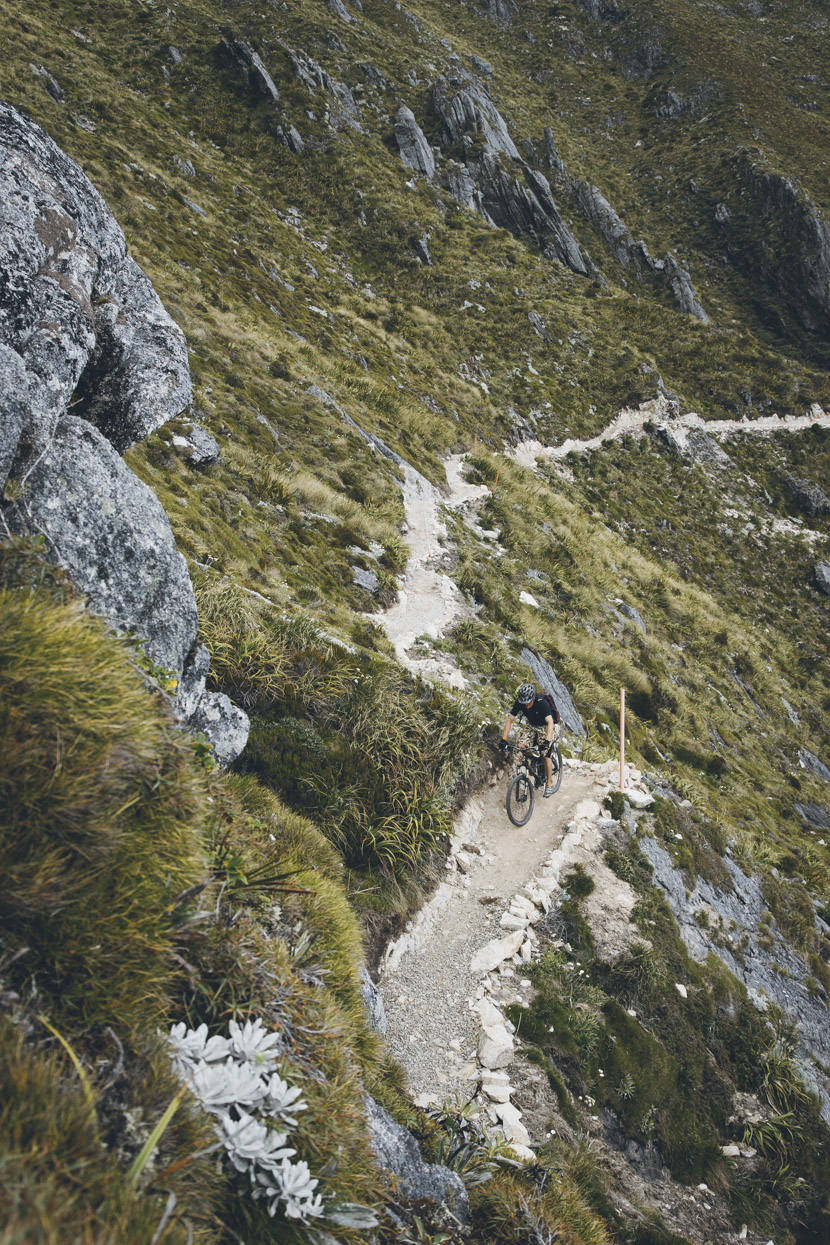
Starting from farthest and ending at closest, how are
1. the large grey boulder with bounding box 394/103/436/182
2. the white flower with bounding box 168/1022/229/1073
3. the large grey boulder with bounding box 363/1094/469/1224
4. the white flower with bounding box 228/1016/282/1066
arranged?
the large grey boulder with bounding box 394/103/436/182 → the large grey boulder with bounding box 363/1094/469/1224 → the white flower with bounding box 228/1016/282/1066 → the white flower with bounding box 168/1022/229/1073

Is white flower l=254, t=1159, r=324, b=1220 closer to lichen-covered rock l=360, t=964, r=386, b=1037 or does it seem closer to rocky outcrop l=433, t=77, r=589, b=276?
lichen-covered rock l=360, t=964, r=386, b=1037

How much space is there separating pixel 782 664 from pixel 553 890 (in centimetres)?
2868

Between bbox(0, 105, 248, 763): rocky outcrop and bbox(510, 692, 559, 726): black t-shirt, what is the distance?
5034 mm

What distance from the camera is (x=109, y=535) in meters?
4.82

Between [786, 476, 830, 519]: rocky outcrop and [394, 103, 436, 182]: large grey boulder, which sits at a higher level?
[394, 103, 436, 182]: large grey boulder

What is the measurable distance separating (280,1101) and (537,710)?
766 centimetres

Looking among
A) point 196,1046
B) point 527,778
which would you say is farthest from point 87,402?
point 527,778

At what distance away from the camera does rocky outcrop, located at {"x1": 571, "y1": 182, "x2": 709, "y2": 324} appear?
62.9 metres

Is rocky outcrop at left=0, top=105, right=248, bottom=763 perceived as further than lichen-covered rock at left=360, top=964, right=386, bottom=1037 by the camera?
No

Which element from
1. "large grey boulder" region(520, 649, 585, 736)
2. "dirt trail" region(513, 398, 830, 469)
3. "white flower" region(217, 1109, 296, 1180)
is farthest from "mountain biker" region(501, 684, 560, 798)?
"dirt trail" region(513, 398, 830, 469)

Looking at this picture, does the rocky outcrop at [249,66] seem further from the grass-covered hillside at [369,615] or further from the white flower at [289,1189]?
the white flower at [289,1189]

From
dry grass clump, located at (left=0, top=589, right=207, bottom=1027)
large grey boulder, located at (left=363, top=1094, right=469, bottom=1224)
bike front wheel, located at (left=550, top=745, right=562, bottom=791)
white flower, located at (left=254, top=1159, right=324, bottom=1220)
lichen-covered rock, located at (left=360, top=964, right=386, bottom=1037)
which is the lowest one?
bike front wheel, located at (left=550, top=745, right=562, bottom=791)

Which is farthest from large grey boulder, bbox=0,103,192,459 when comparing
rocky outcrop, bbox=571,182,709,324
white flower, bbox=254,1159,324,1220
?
rocky outcrop, bbox=571,182,709,324

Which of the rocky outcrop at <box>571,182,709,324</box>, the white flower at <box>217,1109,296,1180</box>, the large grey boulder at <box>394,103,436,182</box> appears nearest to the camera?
the white flower at <box>217,1109,296,1180</box>
